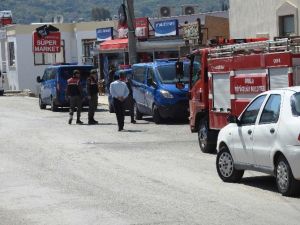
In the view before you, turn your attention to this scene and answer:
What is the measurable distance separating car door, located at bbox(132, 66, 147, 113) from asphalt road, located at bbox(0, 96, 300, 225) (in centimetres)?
431

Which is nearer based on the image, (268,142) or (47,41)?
(268,142)

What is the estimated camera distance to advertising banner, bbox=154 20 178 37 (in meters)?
38.9

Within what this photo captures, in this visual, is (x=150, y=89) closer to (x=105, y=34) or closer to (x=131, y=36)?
(x=131, y=36)

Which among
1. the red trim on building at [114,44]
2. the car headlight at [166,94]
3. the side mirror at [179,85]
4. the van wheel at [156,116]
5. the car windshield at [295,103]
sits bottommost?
the van wheel at [156,116]

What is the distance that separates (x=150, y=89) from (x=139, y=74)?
1.74 m

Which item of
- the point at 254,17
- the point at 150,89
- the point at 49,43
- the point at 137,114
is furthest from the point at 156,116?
the point at 49,43

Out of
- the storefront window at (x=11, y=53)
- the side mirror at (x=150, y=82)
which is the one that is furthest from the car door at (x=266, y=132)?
the storefront window at (x=11, y=53)

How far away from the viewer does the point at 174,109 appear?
2539cm

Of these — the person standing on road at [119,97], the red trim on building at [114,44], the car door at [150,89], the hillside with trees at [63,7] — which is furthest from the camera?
the hillside with trees at [63,7]

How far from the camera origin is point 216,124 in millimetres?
17125

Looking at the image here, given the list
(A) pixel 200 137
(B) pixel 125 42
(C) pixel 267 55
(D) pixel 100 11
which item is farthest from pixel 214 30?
(D) pixel 100 11

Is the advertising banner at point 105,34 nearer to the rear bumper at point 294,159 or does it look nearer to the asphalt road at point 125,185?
the asphalt road at point 125,185

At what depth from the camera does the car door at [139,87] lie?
89.4ft

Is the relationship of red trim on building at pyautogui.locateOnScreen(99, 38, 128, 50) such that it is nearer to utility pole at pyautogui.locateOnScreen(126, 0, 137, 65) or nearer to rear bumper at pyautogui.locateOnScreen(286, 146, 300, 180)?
utility pole at pyautogui.locateOnScreen(126, 0, 137, 65)
